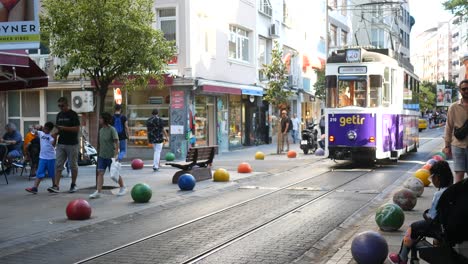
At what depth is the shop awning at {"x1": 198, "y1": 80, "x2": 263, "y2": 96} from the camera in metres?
25.6

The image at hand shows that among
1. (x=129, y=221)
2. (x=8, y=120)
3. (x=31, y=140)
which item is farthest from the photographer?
(x=8, y=120)

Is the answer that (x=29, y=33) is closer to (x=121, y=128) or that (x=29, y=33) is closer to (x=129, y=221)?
(x=129, y=221)

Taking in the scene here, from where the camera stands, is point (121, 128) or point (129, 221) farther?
point (121, 128)

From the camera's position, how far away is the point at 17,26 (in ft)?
27.1

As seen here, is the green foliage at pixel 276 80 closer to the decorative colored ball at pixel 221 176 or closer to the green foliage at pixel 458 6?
the green foliage at pixel 458 6

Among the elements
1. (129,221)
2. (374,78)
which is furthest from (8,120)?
(129,221)

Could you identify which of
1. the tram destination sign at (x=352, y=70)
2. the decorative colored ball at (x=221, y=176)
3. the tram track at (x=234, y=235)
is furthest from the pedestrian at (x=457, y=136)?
the tram destination sign at (x=352, y=70)

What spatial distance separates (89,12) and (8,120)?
18145mm

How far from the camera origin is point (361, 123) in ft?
57.7

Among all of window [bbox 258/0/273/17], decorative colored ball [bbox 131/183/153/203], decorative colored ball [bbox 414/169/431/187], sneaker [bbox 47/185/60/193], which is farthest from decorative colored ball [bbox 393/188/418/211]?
window [bbox 258/0/273/17]

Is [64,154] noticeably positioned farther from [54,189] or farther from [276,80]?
[276,80]

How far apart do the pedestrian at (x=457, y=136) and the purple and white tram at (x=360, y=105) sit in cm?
881

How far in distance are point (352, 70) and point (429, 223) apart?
44.1 ft

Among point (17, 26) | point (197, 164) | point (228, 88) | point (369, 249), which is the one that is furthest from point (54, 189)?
point (228, 88)
